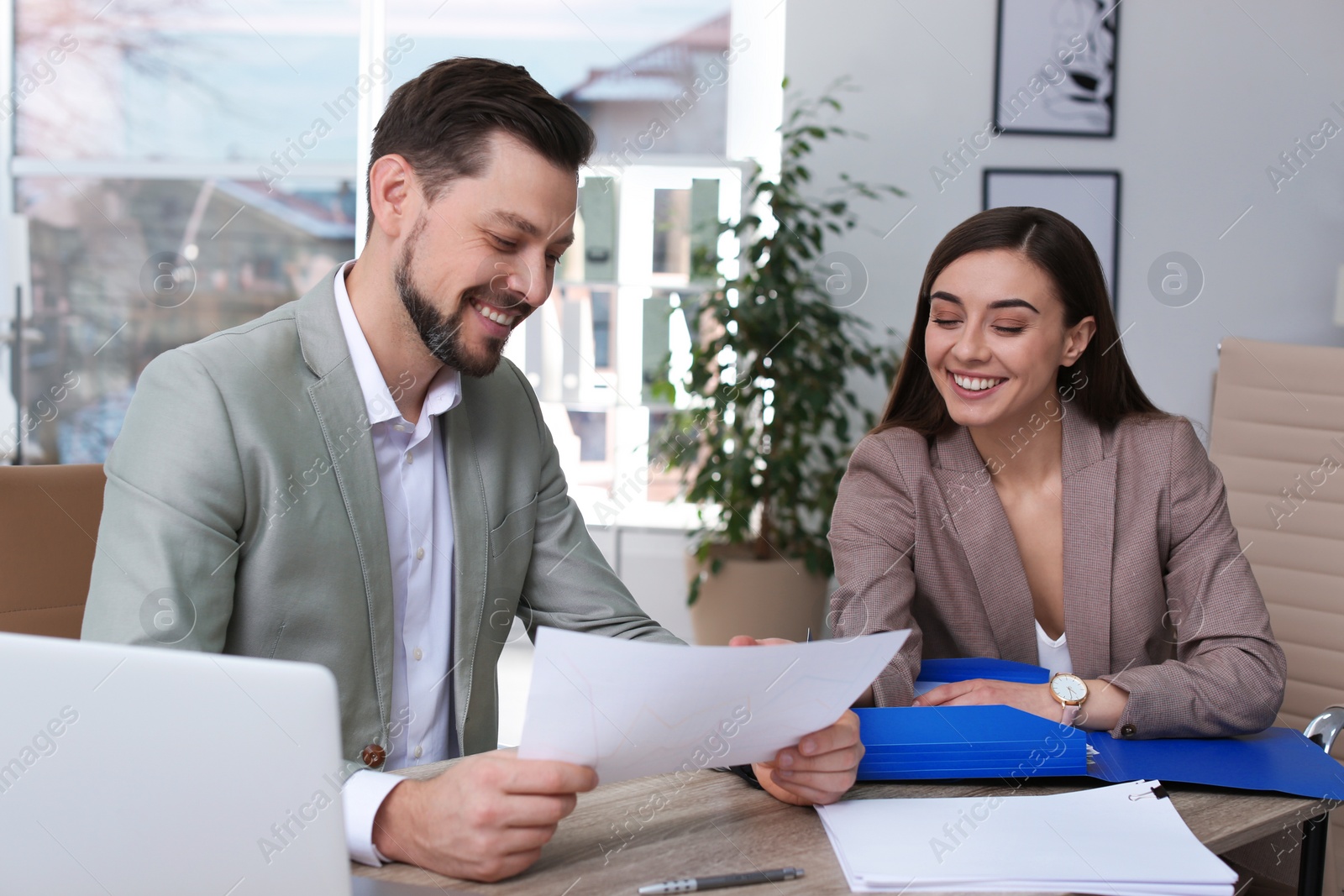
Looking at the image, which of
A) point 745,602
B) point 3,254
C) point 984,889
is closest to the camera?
point 984,889

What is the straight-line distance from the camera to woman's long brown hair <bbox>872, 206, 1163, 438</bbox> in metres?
1.67

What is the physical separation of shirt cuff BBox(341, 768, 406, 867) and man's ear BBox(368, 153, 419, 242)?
72cm

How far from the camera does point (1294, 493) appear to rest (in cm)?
242

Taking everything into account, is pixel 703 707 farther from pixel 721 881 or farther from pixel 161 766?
pixel 161 766

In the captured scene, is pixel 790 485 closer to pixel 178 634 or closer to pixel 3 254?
pixel 178 634

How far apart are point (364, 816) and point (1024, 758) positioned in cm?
67

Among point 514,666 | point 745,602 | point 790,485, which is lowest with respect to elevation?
point 514,666

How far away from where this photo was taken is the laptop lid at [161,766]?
0.64m

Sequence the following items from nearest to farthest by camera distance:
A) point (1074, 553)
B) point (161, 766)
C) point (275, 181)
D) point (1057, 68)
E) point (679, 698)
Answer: point (161, 766) → point (679, 698) → point (1074, 553) → point (1057, 68) → point (275, 181)

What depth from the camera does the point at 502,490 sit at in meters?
1.46

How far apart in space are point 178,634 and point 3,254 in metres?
4.38

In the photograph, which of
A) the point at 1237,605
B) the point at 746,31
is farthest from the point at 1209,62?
the point at 1237,605

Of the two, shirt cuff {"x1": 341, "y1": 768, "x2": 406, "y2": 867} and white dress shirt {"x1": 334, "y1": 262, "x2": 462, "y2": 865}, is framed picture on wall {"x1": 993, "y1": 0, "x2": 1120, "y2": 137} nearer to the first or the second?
white dress shirt {"x1": 334, "y1": 262, "x2": 462, "y2": 865}

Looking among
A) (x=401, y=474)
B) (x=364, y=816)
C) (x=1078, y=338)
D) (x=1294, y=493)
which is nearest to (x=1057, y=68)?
(x=1294, y=493)
